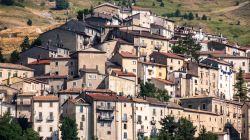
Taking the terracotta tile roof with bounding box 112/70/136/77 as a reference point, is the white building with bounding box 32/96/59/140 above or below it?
below

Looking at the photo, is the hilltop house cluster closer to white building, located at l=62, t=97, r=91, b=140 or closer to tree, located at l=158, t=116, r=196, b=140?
white building, located at l=62, t=97, r=91, b=140

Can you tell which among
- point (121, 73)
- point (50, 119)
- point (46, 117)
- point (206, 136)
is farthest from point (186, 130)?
point (46, 117)

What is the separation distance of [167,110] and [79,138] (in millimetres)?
15180

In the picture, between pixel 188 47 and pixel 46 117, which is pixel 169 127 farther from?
pixel 188 47

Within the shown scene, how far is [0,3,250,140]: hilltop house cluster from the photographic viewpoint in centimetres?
11381

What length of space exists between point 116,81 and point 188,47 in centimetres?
2775

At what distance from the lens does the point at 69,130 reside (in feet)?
355

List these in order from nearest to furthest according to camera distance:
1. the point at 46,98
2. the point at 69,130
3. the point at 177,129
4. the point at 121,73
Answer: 1. the point at 69,130
2. the point at 46,98
3. the point at 177,129
4. the point at 121,73

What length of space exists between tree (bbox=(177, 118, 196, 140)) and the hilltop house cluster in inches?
164

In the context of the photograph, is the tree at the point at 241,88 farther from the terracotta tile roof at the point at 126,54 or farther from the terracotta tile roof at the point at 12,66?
the terracotta tile roof at the point at 12,66

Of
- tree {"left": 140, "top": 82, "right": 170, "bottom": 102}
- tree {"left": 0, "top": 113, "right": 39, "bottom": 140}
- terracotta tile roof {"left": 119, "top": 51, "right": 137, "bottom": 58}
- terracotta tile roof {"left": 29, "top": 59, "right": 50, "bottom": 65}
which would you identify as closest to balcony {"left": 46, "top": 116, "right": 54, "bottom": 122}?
tree {"left": 0, "top": 113, "right": 39, "bottom": 140}

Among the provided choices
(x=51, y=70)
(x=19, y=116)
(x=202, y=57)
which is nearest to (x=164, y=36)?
(x=202, y=57)

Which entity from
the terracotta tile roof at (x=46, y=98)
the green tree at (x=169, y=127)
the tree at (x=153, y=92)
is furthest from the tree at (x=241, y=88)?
the terracotta tile roof at (x=46, y=98)

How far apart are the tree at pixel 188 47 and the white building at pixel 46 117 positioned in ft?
115
